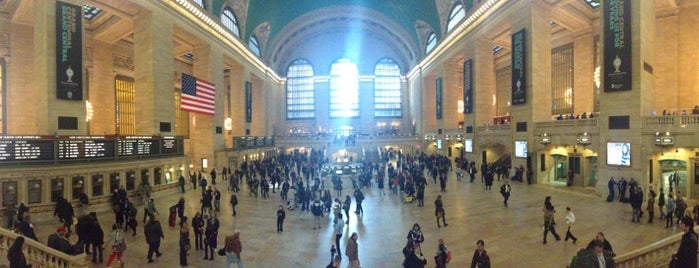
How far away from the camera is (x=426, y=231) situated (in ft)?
35.0

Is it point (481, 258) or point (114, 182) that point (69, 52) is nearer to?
point (114, 182)

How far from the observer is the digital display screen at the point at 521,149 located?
2038 cm

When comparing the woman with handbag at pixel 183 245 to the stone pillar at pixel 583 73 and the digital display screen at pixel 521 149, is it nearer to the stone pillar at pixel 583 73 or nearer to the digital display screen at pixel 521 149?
the digital display screen at pixel 521 149

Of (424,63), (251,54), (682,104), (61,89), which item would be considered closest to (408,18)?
(424,63)

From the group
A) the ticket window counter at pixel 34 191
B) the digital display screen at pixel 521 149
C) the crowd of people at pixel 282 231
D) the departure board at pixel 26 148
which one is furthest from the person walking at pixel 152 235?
the digital display screen at pixel 521 149

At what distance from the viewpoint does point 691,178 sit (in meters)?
14.5

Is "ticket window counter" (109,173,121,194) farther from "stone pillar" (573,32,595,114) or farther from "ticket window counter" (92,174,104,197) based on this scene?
"stone pillar" (573,32,595,114)

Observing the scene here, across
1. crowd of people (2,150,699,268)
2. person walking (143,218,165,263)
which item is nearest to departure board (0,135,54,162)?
crowd of people (2,150,699,268)

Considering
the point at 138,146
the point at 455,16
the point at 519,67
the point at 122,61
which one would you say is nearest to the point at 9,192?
the point at 138,146

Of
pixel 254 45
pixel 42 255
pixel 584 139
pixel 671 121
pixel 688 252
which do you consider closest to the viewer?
pixel 688 252

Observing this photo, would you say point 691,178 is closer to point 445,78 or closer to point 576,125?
point 576,125

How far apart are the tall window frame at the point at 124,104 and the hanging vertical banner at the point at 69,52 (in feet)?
43.0

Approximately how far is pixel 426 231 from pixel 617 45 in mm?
12130

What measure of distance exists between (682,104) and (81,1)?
31.9 meters
